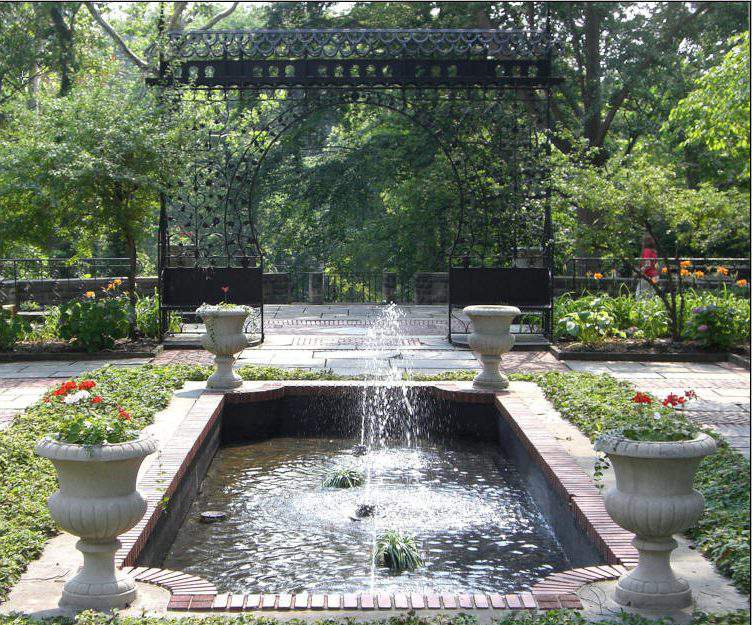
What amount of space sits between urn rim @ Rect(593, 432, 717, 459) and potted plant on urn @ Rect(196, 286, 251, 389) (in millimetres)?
5527

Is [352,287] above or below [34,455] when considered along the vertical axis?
above

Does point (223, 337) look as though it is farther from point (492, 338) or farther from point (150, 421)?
point (492, 338)

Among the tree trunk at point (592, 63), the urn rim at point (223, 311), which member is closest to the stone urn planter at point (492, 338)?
the urn rim at point (223, 311)

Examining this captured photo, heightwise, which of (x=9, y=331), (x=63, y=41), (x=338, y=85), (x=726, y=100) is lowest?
(x=9, y=331)

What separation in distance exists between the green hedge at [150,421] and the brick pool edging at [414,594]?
440 mm

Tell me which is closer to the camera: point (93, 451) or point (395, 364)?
point (93, 451)

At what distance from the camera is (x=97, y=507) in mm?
4547

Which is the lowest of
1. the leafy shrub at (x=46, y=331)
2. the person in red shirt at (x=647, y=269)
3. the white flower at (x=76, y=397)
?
the leafy shrub at (x=46, y=331)

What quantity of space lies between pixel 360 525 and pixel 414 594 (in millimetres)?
1901

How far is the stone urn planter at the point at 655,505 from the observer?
14.8 feet

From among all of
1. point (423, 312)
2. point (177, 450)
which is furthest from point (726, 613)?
point (423, 312)

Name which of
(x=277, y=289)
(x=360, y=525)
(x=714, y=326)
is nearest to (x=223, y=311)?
(x=360, y=525)

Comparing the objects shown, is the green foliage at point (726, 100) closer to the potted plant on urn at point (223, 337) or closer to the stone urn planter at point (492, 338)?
the stone urn planter at point (492, 338)

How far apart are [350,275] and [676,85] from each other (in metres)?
9.34
